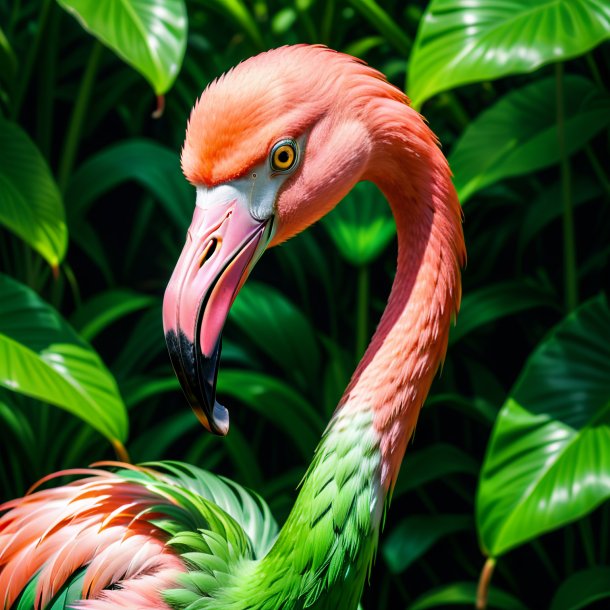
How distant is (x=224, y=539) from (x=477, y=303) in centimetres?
109

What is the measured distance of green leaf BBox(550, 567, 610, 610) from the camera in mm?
1765

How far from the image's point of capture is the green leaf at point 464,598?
187 cm

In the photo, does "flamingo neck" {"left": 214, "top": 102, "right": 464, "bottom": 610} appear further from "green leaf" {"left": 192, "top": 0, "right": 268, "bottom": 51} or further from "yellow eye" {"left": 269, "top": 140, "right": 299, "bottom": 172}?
"green leaf" {"left": 192, "top": 0, "right": 268, "bottom": 51}

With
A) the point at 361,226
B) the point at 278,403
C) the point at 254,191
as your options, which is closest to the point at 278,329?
the point at 278,403

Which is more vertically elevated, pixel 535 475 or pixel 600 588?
pixel 535 475

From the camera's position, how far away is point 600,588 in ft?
5.82

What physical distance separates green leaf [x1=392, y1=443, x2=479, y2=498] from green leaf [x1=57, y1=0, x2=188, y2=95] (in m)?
1.01

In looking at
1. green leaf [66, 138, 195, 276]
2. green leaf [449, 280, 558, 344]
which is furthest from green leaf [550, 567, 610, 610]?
green leaf [66, 138, 195, 276]

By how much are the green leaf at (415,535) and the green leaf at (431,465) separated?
0.09 metres

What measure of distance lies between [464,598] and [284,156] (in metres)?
1.32

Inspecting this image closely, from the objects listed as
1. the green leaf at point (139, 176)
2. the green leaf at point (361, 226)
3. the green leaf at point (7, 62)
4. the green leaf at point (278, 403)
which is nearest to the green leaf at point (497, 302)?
the green leaf at point (361, 226)

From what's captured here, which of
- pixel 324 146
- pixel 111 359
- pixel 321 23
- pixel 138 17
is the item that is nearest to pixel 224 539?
pixel 324 146

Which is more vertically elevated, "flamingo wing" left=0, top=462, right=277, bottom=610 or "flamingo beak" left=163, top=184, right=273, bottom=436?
"flamingo beak" left=163, top=184, right=273, bottom=436

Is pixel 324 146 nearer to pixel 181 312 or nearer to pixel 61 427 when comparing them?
pixel 181 312
